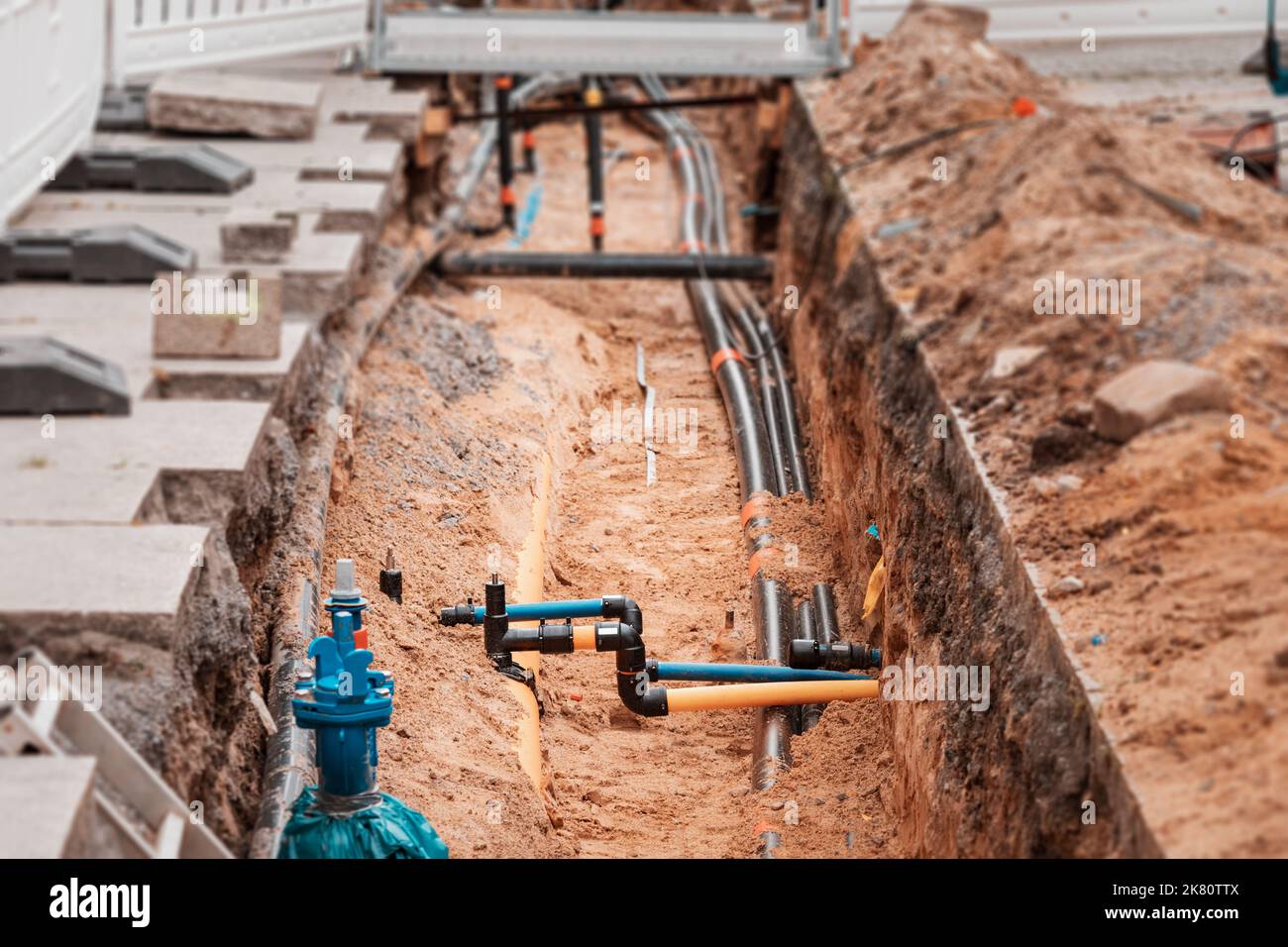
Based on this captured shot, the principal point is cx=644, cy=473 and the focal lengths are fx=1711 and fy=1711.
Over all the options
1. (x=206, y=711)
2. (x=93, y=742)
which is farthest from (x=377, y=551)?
(x=93, y=742)

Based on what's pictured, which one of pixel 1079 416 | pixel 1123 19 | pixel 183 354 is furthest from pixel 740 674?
pixel 1123 19

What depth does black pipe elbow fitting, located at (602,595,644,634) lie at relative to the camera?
576 cm

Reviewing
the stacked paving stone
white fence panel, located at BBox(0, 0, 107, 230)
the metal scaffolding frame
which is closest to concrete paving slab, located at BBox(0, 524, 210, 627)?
the stacked paving stone

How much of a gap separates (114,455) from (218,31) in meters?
5.86

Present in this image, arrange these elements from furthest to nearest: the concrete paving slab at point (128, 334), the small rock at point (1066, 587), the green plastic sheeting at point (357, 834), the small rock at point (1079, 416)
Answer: the concrete paving slab at point (128, 334), the small rock at point (1079, 416), the small rock at point (1066, 587), the green plastic sheeting at point (357, 834)

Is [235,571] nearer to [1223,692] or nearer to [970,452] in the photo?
[970,452]

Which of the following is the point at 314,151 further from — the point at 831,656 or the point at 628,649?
the point at 831,656

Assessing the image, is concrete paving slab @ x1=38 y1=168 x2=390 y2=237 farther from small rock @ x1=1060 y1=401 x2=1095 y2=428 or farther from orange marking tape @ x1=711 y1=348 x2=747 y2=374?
small rock @ x1=1060 y1=401 x2=1095 y2=428

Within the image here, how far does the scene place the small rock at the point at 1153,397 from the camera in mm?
4816

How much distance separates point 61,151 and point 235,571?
430cm

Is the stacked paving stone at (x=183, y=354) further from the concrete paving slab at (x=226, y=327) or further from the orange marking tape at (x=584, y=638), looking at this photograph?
the orange marking tape at (x=584, y=638)

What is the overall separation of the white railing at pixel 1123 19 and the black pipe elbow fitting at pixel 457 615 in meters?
8.62

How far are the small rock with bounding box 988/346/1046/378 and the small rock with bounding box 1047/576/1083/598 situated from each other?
5.28ft

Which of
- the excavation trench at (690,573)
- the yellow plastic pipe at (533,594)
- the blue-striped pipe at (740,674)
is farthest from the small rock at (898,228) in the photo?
the blue-striped pipe at (740,674)
